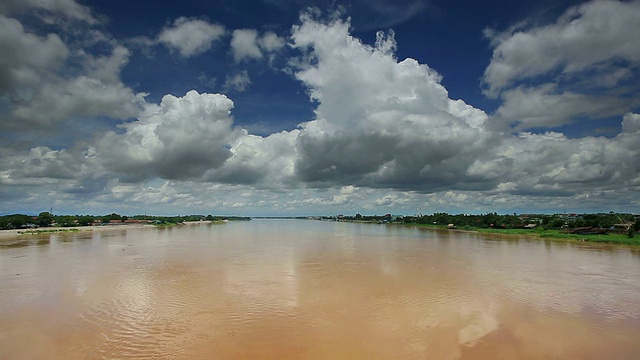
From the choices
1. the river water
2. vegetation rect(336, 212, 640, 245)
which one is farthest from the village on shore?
the river water

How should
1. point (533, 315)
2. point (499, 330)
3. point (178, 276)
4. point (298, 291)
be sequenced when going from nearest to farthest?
1. point (499, 330)
2. point (533, 315)
3. point (298, 291)
4. point (178, 276)

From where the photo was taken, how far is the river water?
8.05 metres

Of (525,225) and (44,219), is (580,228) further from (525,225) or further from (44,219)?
(44,219)

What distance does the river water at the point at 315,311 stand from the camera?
805cm

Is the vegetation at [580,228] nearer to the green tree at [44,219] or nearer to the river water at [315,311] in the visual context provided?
the river water at [315,311]

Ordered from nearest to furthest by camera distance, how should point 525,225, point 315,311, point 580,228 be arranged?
1. point 315,311
2. point 580,228
3. point 525,225

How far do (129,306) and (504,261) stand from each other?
2265 centimetres

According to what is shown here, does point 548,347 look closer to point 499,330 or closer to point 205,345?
point 499,330

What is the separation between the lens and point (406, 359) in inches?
296

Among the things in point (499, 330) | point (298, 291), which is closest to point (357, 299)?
point (298, 291)

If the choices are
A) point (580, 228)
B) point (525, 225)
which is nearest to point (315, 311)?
point (580, 228)

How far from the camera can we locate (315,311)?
35.9 feet

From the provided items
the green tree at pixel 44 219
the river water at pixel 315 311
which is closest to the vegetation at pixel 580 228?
the river water at pixel 315 311

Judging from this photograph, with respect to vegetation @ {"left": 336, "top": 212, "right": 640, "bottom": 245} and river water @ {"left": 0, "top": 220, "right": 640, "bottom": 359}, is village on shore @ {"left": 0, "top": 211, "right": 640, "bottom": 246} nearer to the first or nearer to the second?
vegetation @ {"left": 336, "top": 212, "right": 640, "bottom": 245}
